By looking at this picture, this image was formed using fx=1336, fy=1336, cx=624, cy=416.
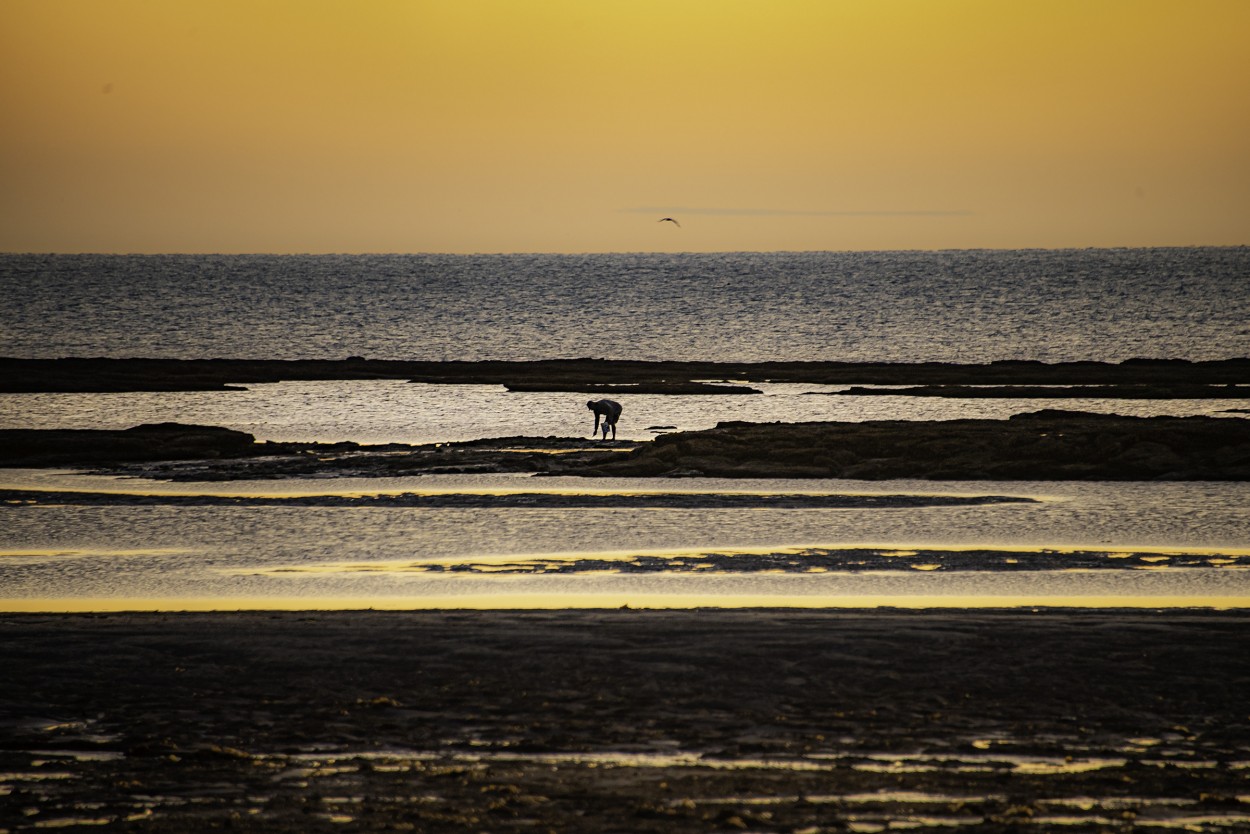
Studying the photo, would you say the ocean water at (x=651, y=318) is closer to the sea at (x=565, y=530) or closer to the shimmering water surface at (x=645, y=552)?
the sea at (x=565, y=530)

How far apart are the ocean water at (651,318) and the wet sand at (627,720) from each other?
63.3 meters

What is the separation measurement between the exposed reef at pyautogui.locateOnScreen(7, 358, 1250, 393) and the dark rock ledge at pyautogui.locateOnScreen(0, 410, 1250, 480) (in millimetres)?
21015

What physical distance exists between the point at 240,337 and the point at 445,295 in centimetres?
6407

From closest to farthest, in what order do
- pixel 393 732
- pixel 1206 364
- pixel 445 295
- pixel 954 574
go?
pixel 393 732 < pixel 954 574 < pixel 1206 364 < pixel 445 295

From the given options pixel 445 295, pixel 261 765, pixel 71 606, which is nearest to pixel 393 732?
pixel 261 765

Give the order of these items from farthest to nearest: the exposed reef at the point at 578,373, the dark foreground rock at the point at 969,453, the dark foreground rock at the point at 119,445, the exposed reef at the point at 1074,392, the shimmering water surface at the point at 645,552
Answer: the exposed reef at the point at 578,373 → the exposed reef at the point at 1074,392 → the dark foreground rock at the point at 119,445 → the dark foreground rock at the point at 969,453 → the shimmering water surface at the point at 645,552

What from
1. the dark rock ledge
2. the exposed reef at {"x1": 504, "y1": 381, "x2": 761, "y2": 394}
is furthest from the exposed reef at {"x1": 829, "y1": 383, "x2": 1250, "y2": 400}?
the dark rock ledge

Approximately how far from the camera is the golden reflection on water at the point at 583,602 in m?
15.0

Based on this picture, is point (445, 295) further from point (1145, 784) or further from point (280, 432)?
point (1145, 784)

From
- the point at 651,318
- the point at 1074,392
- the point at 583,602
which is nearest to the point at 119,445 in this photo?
the point at 583,602

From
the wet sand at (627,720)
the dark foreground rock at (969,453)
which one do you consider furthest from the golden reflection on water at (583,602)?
the dark foreground rock at (969,453)

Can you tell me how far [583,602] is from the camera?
15359 millimetres

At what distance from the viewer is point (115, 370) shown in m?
60.3

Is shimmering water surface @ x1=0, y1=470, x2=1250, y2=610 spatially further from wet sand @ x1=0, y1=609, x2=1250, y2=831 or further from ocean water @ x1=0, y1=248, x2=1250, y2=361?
ocean water @ x1=0, y1=248, x2=1250, y2=361
